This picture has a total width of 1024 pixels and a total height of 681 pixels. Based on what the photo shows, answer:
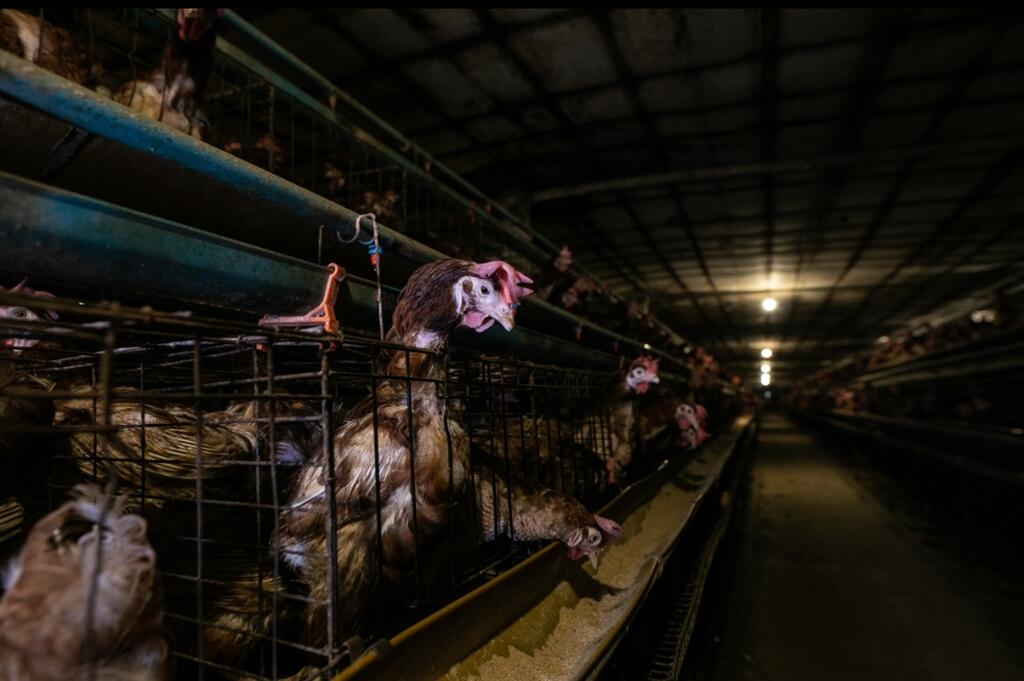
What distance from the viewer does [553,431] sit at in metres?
3.00

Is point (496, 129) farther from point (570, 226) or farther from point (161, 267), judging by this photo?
point (161, 267)

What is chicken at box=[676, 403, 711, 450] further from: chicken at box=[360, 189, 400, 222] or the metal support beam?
chicken at box=[360, 189, 400, 222]

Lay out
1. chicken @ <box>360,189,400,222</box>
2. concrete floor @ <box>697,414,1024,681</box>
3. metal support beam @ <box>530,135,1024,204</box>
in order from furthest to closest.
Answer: metal support beam @ <box>530,135,1024,204</box>, chicken @ <box>360,189,400,222</box>, concrete floor @ <box>697,414,1024,681</box>

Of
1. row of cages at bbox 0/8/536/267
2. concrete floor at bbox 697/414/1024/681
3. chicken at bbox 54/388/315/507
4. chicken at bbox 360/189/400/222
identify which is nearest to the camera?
chicken at bbox 54/388/315/507

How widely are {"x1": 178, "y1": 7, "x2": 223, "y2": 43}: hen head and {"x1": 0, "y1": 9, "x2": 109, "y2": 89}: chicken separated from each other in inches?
16.3

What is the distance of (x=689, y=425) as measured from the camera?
5801 mm

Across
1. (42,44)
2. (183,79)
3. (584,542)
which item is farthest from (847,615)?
(42,44)

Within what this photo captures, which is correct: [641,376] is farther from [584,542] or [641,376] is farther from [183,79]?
[183,79]

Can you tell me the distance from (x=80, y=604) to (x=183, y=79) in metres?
2.04

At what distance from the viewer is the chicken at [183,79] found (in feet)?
6.13

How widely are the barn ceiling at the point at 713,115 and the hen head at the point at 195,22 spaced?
167 centimetres

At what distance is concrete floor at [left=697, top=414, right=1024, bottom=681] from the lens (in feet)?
9.17

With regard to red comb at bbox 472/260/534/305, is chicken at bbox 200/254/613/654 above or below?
below

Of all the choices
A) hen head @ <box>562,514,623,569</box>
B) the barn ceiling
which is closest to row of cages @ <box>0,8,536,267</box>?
the barn ceiling
